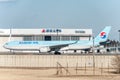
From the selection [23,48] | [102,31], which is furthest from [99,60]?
[102,31]

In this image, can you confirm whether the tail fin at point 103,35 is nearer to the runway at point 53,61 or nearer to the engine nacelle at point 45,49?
the engine nacelle at point 45,49

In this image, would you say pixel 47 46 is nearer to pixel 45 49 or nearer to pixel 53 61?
pixel 45 49

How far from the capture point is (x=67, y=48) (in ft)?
385

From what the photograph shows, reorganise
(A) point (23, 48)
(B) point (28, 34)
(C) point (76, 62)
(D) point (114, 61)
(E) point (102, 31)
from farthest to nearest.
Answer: (B) point (28, 34) < (E) point (102, 31) < (A) point (23, 48) < (C) point (76, 62) < (D) point (114, 61)

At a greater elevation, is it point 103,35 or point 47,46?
point 103,35

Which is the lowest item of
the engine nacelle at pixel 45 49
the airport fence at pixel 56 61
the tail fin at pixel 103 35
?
the airport fence at pixel 56 61

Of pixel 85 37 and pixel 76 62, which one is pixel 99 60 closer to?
pixel 76 62

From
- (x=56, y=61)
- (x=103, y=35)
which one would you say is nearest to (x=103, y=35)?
(x=103, y=35)

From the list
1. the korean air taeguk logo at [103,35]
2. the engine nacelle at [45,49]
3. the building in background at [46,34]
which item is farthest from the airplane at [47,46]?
the building in background at [46,34]

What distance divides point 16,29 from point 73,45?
44794 mm

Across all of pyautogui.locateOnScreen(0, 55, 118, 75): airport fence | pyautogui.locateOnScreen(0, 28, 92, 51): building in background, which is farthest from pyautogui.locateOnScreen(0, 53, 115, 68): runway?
pyautogui.locateOnScreen(0, 28, 92, 51): building in background

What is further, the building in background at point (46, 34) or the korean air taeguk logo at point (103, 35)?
the building in background at point (46, 34)

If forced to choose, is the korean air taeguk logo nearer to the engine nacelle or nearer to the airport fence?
the engine nacelle

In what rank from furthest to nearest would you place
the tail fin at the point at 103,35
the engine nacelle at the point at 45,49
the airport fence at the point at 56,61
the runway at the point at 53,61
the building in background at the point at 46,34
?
the building in background at the point at 46,34 < the tail fin at the point at 103,35 < the engine nacelle at the point at 45,49 < the runway at the point at 53,61 < the airport fence at the point at 56,61
